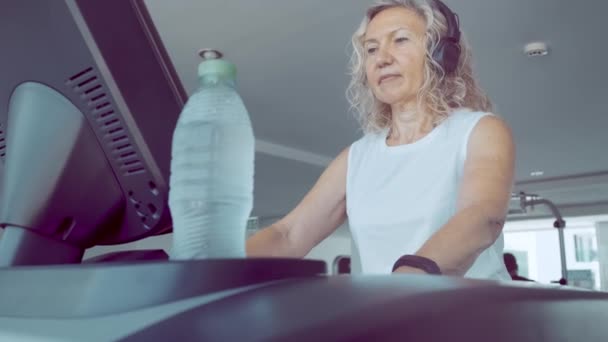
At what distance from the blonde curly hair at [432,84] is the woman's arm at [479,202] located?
0.16 metres

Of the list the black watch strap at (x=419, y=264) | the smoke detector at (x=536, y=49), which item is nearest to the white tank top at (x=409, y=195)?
the black watch strap at (x=419, y=264)

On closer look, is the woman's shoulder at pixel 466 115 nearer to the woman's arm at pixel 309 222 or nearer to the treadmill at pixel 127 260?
the woman's arm at pixel 309 222

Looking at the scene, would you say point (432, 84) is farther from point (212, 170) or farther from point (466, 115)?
point (212, 170)

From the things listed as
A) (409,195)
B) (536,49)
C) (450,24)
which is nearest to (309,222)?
(409,195)

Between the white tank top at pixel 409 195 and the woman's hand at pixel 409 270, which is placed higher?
the white tank top at pixel 409 195

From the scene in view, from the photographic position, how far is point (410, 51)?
1.08 metres

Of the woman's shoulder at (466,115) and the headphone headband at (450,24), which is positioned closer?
the woman's shoulder at (466,115)

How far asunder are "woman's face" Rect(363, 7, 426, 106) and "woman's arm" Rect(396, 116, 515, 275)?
19 centimetres

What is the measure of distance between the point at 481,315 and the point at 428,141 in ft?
2.42

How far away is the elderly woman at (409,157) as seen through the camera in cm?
86

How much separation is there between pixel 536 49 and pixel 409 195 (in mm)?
3293

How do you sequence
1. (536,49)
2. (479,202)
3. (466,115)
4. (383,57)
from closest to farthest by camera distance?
(479,202) < (466,115) < (383,57) < (536,49)

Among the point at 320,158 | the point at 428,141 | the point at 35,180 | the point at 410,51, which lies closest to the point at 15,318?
the point at 35,180

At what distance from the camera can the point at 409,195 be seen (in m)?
0.97
